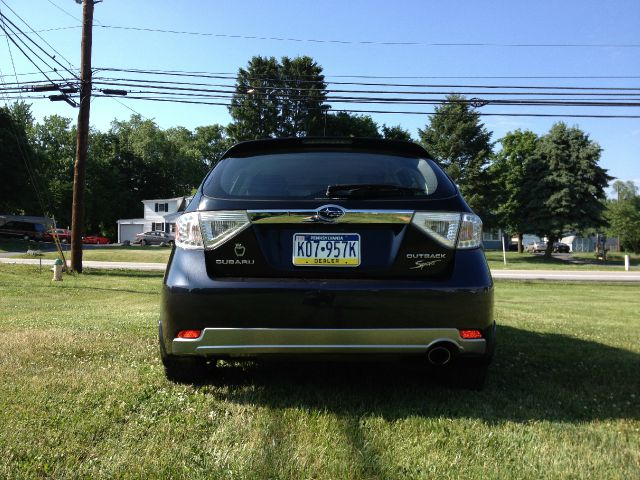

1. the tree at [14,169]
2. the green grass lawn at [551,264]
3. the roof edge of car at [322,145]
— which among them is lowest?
the green grass lawn at [551,264]

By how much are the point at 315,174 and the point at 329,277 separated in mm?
687

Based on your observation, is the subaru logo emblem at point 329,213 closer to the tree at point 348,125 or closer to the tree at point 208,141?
the tree at point 348,125

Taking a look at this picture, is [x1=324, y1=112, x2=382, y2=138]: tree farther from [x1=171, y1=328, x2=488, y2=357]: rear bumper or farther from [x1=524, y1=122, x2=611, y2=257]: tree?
[x1=171, y1=328, x2=488, y2=357]: rear bumper

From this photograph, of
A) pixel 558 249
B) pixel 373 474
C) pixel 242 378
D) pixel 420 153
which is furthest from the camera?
pixel 558 249

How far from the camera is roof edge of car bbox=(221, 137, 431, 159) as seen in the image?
324 centimetres

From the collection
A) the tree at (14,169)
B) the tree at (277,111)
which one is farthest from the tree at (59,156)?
the tree at (277,111)

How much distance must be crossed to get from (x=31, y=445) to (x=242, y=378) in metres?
1.44

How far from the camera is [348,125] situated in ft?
157

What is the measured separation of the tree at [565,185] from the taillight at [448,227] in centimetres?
3806

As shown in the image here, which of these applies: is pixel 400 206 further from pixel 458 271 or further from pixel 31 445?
A: pixel 31 445

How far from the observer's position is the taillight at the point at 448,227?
2.77 metres

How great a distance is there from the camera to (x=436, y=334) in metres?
2.70

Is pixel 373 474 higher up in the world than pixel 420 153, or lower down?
lower down

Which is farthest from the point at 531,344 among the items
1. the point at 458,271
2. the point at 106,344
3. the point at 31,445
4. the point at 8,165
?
the point at 8,165
